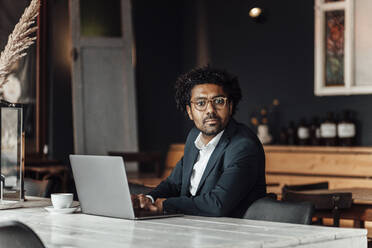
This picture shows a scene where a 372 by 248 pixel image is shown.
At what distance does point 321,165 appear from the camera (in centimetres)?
689

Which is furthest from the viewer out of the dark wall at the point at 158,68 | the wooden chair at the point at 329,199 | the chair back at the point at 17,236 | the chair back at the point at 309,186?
the dark wall at the point at 158,68

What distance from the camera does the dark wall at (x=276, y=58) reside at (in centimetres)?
746

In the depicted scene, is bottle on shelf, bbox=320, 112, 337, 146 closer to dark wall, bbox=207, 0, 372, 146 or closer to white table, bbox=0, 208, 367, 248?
dark wall, bbox=207, 0, 372, 146

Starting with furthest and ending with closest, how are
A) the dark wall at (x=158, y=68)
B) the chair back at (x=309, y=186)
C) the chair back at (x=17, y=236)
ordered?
the dark wall at (x=158, y=68) < the chair back at (x=309, y=186) < the chair back at (x=17, y=236)

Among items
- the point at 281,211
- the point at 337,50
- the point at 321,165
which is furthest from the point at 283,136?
the point at 281,211

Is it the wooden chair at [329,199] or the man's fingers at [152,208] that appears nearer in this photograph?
the man's fingers at [152,208]

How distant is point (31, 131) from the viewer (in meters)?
7.48

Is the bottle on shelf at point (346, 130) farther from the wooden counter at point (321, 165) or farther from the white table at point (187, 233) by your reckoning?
the white table at point (187, 233)

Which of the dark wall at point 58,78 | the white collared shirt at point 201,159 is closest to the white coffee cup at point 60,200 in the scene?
the white collared shirt at point 201,159

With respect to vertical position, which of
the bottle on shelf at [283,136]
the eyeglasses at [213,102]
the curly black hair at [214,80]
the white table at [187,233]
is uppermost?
the curly black hair at [214,80]

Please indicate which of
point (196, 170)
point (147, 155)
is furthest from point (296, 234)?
point (147, 155)

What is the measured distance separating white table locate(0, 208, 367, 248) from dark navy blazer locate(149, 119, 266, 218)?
0.23m

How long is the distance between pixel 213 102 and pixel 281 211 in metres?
0.86

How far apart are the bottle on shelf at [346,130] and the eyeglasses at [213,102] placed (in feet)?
12.8
